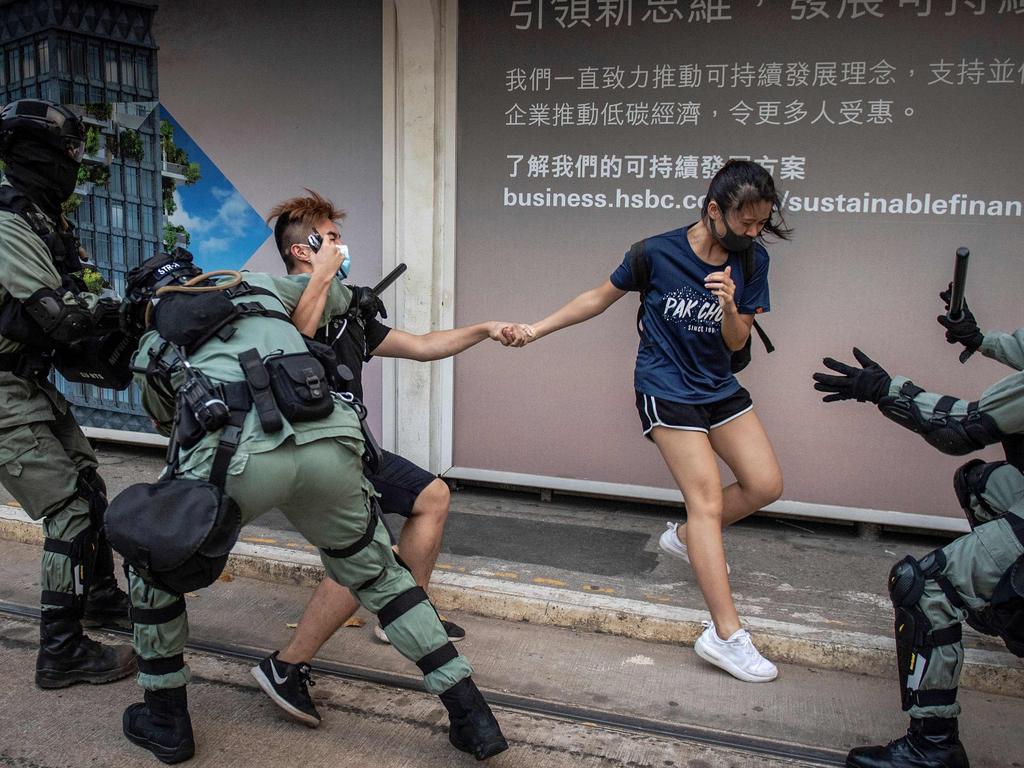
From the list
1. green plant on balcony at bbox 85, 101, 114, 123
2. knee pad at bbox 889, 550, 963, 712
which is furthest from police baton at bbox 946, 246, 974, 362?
green plant on balcony at bbox 85, 101, 114, 123

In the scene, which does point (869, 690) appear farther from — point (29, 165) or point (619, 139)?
point (29, 165)

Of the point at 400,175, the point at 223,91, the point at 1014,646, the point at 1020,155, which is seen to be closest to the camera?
the point at 1014,646

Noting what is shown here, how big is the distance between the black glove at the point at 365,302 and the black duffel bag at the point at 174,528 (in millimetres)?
1016

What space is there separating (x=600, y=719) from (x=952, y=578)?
4.12ft

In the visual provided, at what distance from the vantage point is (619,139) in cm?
492

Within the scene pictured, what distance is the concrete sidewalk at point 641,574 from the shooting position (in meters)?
3.75

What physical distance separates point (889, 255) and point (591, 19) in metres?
1.89

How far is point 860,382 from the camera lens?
3008 millimetres

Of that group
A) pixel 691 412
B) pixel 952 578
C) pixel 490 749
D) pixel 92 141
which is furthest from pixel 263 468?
pixel 92 141

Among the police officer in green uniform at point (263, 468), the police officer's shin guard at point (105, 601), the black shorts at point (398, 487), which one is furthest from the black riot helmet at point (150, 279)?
the police officer's shin guard at point (105, 601)

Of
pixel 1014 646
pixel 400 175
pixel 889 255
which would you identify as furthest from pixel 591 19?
pixel 1014 646

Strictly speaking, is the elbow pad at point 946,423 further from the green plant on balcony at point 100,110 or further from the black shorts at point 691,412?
the green plant on balcony at point 100,110

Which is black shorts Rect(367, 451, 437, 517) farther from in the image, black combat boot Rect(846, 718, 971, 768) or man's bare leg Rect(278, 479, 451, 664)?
black combat boot Rect(846, 718, 971, 768)

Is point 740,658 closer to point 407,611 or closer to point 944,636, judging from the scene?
point 944,636
